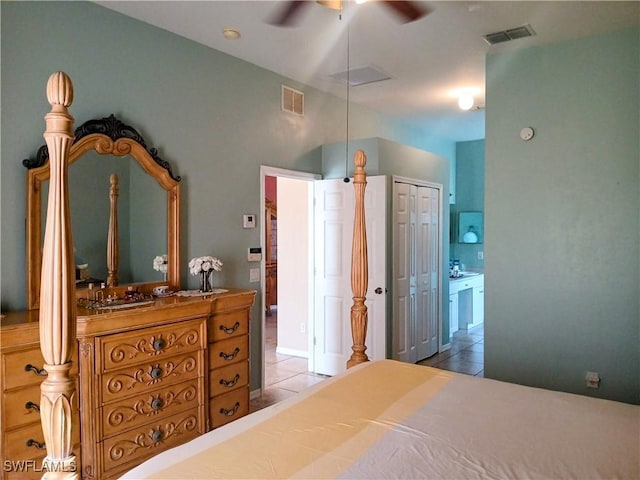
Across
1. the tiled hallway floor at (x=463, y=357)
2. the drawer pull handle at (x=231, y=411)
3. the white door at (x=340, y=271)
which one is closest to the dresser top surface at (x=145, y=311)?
the drawer pull handle at (x=231, y=411)

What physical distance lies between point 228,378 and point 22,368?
1405 millimetres

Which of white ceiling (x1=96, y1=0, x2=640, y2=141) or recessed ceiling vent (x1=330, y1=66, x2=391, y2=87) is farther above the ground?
recessed ceiling vent (x1=330, y1=66, x2=391, y2=87)

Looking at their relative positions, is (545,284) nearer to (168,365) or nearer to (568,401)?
(568,401)

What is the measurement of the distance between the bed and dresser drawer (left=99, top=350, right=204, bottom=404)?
114 cm

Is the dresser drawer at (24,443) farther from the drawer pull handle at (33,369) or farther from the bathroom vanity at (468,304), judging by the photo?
the bathroom vanity at (468,304)

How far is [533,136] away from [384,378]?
2.48 metres

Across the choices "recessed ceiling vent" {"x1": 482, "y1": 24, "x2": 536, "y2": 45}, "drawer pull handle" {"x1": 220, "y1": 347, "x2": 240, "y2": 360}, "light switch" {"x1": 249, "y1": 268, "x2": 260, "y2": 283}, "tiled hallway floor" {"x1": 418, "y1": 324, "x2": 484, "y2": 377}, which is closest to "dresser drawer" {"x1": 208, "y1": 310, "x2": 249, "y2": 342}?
"drawer pull handle" {"x1": 220, "y1": 347, "x2": 240, "y2": 360}

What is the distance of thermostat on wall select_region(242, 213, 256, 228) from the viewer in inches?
159

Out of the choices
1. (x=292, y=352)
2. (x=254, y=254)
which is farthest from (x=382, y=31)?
(x=292, y=352)

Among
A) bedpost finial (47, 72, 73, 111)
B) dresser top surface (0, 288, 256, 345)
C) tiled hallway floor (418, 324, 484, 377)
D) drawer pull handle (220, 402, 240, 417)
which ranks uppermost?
bedpost finial (47, 72, 73, 111)

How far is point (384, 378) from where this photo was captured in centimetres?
231

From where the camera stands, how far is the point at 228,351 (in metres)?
3.35

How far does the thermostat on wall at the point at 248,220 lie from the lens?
4.05 meters

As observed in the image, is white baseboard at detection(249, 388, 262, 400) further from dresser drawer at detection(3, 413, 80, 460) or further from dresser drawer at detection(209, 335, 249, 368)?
dresser drawer at detection(3, 413, 80, 460)
